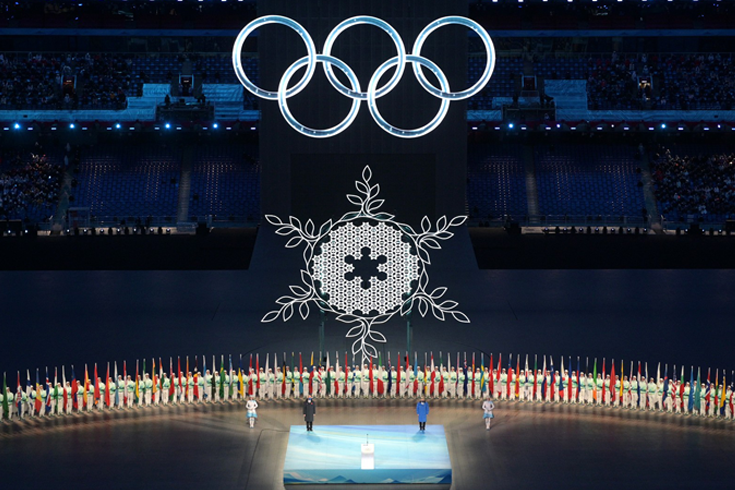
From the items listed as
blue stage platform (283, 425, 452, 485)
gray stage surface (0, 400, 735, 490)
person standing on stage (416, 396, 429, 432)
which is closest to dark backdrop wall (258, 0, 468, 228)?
gray stage surface (0, 400, 735, 490)

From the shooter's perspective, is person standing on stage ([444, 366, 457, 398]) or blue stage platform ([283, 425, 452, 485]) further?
person standing on stage ([444, 366, 457, 398])

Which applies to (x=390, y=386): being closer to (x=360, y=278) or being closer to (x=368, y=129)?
(x=360, y=278)

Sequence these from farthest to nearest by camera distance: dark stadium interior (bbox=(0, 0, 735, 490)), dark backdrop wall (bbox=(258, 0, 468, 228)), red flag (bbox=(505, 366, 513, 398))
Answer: dark backdrop wall (bbox=(258, 0, 468, 228)) → red flag (bbox=(505, 366, 513, 398)) → dark stadium interior (bbox=(0, 0, 735, 490))

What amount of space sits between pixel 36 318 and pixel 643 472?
74.6 ft

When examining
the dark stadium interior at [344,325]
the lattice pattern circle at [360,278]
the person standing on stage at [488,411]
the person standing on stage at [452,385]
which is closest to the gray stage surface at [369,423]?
the dark stadium interior at [344,325]

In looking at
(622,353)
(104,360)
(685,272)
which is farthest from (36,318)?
(685,272)

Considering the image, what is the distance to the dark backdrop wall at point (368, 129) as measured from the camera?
44844mm

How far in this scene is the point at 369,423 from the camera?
907 inches

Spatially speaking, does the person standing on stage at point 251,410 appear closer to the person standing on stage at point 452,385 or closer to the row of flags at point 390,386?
the row of flags at point 390,386

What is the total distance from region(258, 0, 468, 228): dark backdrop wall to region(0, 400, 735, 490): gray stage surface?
21913 millimetres

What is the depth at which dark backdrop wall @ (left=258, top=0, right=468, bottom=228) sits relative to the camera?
147 feet

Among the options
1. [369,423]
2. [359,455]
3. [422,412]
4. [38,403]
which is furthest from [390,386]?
[38,403]

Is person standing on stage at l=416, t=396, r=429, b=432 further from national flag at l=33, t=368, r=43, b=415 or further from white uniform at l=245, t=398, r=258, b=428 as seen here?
national flag at l=33, t=368, r=43, b=415

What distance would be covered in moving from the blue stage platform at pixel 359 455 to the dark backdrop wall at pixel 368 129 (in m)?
24.4
